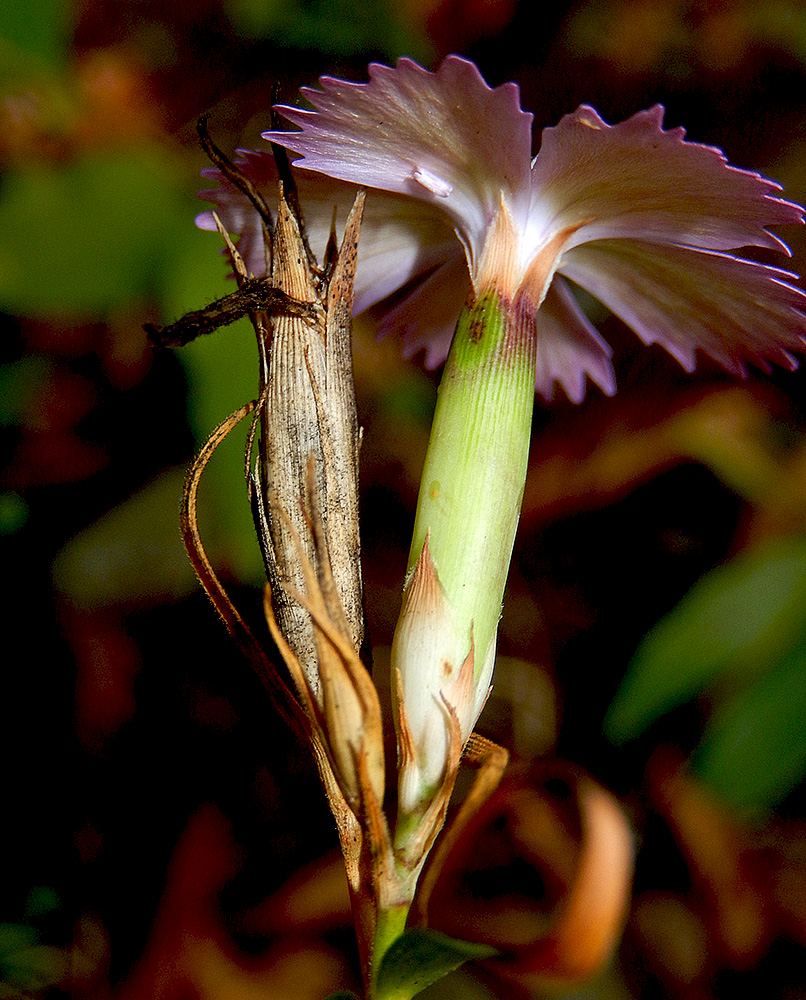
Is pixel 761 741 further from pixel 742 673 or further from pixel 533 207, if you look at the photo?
pixel 533 207

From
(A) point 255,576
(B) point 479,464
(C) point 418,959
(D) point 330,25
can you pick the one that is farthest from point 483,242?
(D) point 330,25

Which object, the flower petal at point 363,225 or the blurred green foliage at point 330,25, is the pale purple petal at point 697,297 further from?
the blurred green foliage at point 330,25

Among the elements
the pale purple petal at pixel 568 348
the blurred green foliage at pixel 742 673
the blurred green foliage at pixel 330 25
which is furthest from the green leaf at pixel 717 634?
the blurred green foliage at pixel 330 25

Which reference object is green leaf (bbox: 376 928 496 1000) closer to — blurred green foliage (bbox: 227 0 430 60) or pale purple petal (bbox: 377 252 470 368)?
pale purple petal (bbox: 377 252 470 368)

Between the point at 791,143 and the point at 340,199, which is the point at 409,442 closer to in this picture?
the point at 340,199

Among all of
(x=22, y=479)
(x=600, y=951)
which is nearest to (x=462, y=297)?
(x=600, y=951)
